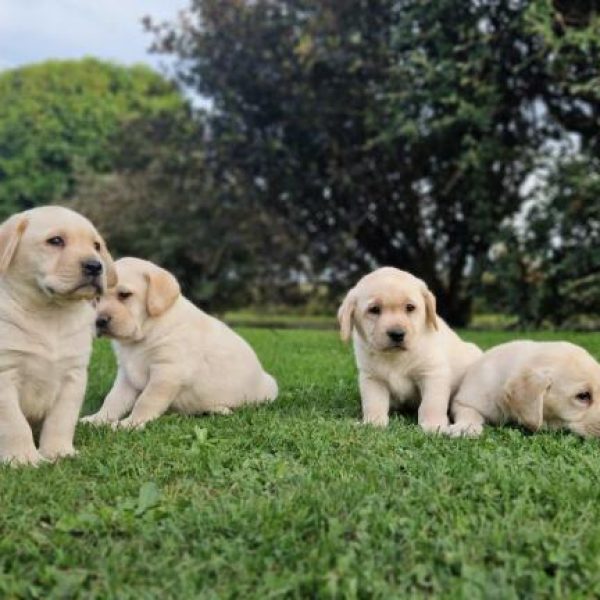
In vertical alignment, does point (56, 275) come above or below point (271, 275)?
above

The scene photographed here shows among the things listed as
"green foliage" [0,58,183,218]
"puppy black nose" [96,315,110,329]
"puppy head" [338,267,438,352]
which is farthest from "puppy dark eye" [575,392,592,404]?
"green foliage" [0,58,183,218]

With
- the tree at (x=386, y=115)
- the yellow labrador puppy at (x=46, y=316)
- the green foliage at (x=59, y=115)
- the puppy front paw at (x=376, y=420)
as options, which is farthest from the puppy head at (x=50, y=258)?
the green foliage at (x=59, y=115)

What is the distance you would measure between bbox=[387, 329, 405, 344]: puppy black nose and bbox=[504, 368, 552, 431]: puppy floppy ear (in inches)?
26.6

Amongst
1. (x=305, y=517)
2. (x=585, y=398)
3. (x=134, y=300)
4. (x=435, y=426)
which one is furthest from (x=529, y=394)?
(x=134, y=300)

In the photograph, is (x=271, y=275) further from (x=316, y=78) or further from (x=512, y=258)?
(x=512, y=258)

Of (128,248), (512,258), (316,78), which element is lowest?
(128,248)

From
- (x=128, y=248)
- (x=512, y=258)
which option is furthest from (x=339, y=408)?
(x=128, y=248)

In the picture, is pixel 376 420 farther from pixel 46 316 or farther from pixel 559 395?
pixel 46 316

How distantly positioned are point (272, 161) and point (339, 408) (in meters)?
15.4

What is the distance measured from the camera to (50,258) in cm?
438

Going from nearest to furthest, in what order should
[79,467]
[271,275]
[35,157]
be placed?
[79,467], [271,275], [35,157]

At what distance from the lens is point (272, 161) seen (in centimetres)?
2084

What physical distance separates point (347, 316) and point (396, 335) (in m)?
0.38

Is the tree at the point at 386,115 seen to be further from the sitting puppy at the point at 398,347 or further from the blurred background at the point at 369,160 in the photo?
the sitting puppy at the point at 398,347
